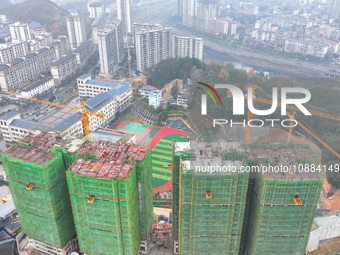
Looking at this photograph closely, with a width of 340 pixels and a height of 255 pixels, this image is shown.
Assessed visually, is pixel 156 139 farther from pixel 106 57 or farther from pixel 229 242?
pixel 106 57

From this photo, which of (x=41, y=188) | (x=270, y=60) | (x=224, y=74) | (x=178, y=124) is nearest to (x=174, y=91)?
(x=224, y=74)

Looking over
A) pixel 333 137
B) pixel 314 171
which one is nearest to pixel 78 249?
pixel 314 171

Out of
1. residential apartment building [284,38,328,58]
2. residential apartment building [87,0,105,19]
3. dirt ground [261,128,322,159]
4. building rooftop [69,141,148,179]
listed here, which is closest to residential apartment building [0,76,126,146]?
building rooftop [69,141,148,179]

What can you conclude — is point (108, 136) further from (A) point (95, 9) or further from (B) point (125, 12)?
(A) point (95, 9)

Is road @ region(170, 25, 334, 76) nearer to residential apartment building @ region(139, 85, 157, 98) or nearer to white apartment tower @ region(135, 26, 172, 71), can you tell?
white apartment tower @ region(135, 26, 172, 71)

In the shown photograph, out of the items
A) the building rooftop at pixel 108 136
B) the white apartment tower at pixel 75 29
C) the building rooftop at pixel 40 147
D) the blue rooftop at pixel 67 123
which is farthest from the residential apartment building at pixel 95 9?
the building rooftop at pixel 40 147

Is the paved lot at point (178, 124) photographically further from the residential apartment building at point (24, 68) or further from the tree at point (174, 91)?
the residential apartment building at point (24, 68)
